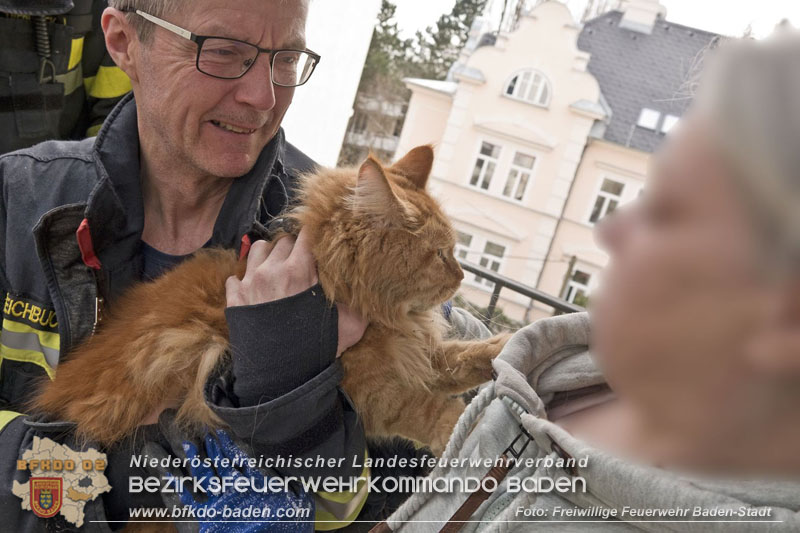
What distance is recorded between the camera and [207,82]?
114 centimetres

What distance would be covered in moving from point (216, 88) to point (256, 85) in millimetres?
84

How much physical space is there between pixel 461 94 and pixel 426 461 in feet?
23.9

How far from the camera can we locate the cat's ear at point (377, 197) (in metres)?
1.07

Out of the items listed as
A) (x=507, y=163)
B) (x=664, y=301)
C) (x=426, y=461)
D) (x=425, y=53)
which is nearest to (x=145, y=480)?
(x=426, y=461)

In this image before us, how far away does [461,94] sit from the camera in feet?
25.7

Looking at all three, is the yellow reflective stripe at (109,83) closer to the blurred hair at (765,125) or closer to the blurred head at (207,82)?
the blurred head at (207,82)

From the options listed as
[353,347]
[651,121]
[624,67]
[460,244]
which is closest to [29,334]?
[353,347]

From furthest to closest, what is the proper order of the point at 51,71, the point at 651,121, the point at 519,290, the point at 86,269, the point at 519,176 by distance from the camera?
the point at 519,176 → the point at 651,121 → the point at 519,290 → the point at 51,71 → the point at 86,269

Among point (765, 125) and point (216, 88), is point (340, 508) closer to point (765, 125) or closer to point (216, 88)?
point (216, 88)

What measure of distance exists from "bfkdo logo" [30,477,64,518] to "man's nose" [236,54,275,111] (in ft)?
2.82

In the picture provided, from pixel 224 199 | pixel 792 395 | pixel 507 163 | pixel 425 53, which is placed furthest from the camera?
pixel 425 53

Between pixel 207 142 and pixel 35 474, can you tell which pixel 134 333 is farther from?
pixel 207 142

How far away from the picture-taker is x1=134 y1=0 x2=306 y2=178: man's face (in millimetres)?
1135

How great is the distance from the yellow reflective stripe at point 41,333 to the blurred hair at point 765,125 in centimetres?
138
